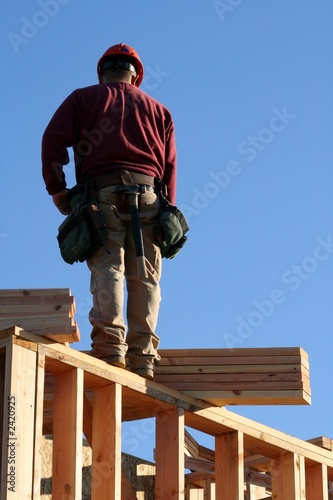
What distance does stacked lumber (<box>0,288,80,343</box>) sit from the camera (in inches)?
313

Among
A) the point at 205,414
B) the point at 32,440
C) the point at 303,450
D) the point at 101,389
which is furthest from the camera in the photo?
the point at 303,450

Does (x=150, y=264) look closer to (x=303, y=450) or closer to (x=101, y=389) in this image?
(x=101, y=389)

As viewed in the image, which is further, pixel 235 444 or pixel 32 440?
pixel 235 444

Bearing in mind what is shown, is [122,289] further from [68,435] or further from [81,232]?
[68,435]

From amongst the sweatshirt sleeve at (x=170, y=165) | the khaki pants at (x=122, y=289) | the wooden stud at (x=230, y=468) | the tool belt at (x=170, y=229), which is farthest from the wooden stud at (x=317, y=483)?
the sweatshirt sleeve at (x=170, y=165)

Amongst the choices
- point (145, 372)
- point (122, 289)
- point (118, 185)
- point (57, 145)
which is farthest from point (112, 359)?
point (57, 145)

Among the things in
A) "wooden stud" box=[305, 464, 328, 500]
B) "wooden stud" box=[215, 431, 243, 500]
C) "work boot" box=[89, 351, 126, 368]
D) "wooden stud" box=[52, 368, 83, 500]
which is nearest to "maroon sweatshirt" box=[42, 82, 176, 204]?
"work boot" box=[89, 351, 126, 368]

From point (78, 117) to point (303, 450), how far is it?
317 centimetres

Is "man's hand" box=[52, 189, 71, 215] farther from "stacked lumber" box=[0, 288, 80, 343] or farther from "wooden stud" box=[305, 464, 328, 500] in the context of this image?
"wooden stud" box=[305, 464, 328, 500]

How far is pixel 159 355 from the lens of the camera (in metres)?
9.08

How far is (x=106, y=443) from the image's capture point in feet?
27.4

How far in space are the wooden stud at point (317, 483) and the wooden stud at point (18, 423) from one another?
11.1 ft

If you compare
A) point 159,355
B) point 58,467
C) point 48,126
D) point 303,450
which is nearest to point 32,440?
point 58,467

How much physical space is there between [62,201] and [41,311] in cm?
131
